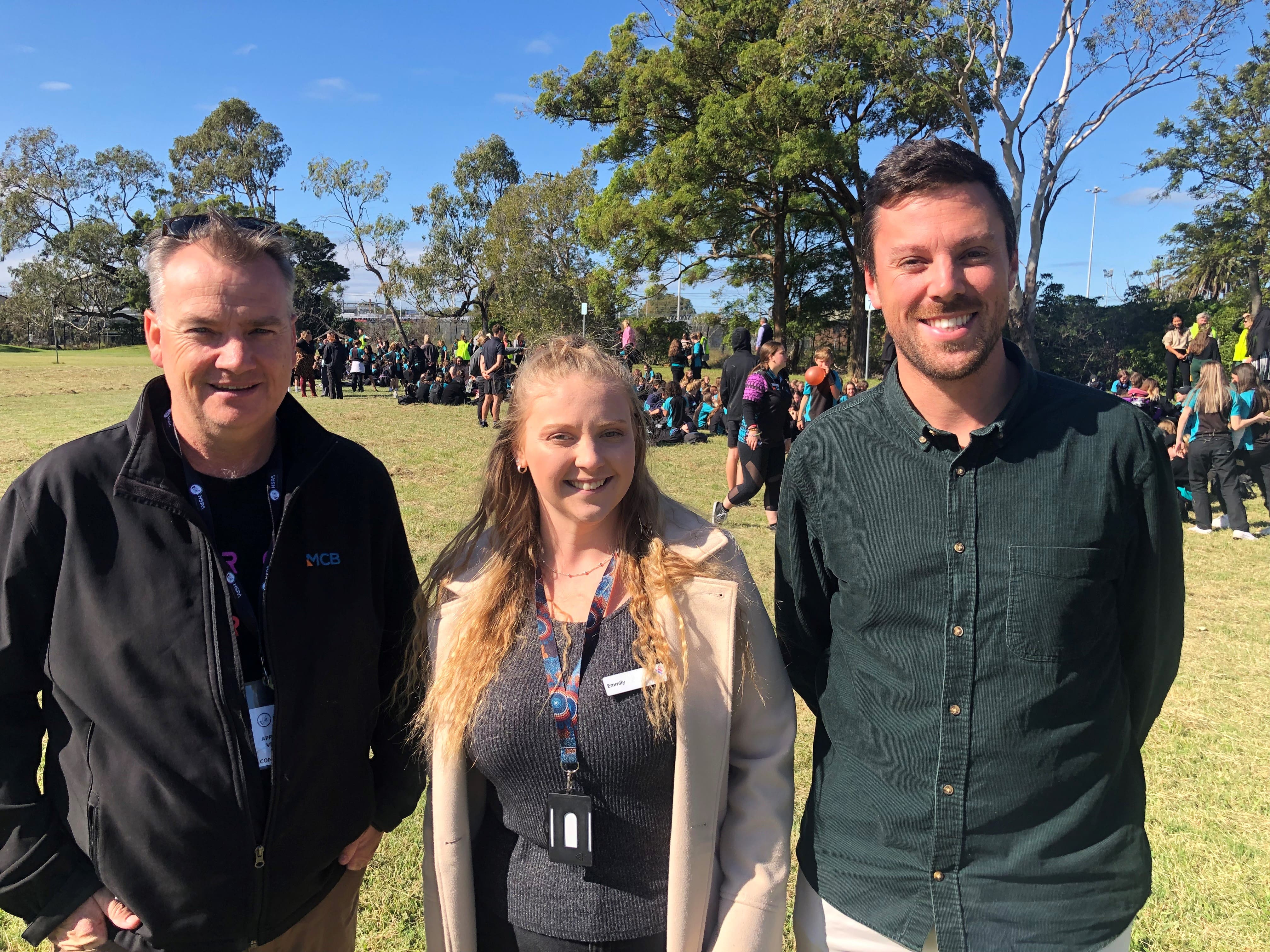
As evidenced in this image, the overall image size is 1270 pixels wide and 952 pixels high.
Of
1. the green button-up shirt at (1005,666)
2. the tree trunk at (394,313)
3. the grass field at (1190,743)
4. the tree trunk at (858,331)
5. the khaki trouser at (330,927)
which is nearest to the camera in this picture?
the green button-up shirt at (1005,666)

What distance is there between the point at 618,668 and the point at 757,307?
109ft

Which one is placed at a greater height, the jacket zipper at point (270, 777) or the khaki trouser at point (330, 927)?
the jacket zipper at point (270, 777)

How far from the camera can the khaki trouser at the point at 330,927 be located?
6.46 feet

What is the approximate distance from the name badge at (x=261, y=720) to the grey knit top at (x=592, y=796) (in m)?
0.45

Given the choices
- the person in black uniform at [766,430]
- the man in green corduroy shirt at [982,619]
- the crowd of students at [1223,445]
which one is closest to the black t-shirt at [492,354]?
the person in black uniform at [766,430]

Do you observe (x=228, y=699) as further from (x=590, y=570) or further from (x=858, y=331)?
(x=858, y=331)

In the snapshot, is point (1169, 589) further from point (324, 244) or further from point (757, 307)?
point (324, 244)

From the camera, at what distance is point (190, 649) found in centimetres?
172

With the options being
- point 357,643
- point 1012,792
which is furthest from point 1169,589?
point 357,643

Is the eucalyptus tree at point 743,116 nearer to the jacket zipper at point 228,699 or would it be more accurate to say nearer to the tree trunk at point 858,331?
the tree trunk at point 858,331

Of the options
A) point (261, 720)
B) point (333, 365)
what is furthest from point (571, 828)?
point (333, 365)

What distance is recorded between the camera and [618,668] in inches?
73.0

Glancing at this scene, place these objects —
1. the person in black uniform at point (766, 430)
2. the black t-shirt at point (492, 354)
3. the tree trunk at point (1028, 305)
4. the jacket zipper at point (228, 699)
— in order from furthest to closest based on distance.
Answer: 1. the tree trunk at point (1028, 305)
2. the black t-shirt at point (492, 354)
3. the person in black uniform at point (766, 430)
4. the jacket zipper at point (228, 699)

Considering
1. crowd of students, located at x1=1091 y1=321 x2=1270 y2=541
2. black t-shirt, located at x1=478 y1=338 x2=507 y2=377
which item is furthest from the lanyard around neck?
black t-shirt, located at x1=478 y1=338 x2=507 y2=377
